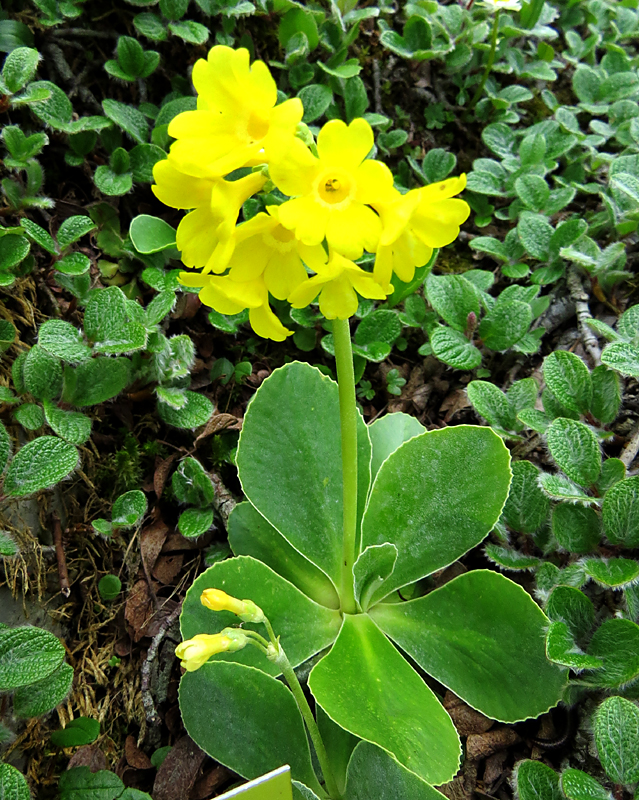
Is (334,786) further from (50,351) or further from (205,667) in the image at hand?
(50,351)

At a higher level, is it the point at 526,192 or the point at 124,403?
the point at 526,192

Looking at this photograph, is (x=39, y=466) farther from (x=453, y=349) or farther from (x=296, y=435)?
(x=453, y=349)

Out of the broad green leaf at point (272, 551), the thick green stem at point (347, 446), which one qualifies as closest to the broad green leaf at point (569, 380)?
the thick green stem at point (347, 446)

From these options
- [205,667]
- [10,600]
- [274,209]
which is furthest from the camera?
[10,600]

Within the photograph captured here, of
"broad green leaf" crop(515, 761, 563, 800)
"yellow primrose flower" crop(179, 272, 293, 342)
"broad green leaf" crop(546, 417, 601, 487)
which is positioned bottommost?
"broad green leaf" crop(515, 761, 563, 800)

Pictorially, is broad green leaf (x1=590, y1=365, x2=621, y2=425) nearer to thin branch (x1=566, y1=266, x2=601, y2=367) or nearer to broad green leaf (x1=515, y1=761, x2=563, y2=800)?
thin branch (x1=566, y1=266, x2=601, y2=367)

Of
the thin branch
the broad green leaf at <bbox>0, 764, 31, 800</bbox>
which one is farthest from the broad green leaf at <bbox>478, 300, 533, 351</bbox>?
the broad green leaf at <bbox>0, 764, 31, 800</bbox>

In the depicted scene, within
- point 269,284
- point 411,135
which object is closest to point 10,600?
point 269,284

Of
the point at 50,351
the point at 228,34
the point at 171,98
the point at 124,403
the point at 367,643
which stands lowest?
the point at 367,643
